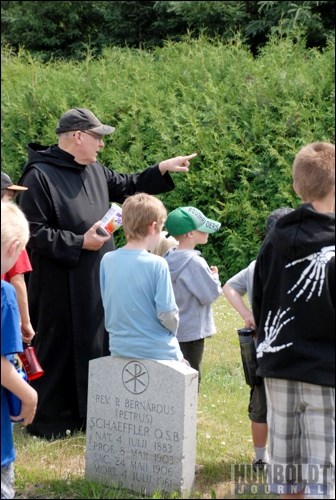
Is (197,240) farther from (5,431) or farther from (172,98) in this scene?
(172,98)

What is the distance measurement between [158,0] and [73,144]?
1086cm


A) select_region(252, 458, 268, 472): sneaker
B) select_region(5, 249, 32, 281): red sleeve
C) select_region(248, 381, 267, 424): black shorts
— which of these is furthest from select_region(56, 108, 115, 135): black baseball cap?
select_region(252, 458, 268, 472): sneaker

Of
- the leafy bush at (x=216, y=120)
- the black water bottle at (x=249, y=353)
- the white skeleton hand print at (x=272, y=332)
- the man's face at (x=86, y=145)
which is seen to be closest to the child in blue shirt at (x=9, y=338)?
the white skeleton hand print at (x=272, y=332)

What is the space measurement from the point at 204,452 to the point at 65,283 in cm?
151

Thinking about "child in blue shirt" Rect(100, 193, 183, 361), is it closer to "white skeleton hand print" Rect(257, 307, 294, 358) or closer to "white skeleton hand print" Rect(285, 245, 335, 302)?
"white skeleton hand print" Rect(257, 307, 294, 358)

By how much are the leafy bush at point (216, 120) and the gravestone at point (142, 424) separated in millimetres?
6902

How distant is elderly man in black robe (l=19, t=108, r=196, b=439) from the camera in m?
6.16

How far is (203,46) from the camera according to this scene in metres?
14.3

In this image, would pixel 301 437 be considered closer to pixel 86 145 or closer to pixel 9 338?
pixel 9 338

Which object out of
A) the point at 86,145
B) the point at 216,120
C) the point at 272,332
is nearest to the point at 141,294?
the point at 272,332

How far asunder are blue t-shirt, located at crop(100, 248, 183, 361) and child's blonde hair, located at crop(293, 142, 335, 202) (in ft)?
3.41

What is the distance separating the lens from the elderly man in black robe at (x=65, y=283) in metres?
6.16

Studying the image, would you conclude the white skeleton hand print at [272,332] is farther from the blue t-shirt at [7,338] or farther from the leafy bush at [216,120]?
the leafy bush at [216,120]

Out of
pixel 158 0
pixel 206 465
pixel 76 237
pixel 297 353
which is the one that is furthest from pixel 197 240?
pixel 158 0
